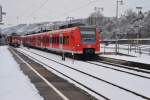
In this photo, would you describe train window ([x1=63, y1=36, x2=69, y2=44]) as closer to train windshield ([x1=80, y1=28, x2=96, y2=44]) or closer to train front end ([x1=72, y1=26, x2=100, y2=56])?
train front end ([x1=72, y1=26, x2=100, y2=56])

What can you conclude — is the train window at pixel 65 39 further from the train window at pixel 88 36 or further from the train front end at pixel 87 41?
the train window at pixel 88 36

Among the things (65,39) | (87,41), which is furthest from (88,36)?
(65,39)

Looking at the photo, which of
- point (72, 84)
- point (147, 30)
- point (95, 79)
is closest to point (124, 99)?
point (72, 84)

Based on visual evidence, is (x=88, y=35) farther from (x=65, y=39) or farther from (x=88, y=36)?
(x=65, y=39)

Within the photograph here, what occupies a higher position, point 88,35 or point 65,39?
point 88,35

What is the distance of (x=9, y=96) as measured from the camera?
13.6 m

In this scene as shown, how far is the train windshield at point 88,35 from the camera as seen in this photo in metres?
36.9

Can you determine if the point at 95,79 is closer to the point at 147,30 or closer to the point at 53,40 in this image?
the point at 53,40

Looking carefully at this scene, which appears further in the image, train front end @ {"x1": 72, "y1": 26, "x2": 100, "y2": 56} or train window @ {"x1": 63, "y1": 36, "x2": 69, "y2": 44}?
train window @ {"x1": 63, "y1": 36, "x2": 69, "y2": 44}

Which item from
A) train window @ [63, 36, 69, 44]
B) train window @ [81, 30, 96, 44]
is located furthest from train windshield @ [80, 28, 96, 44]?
train window @ [63, 36, 69, 44]

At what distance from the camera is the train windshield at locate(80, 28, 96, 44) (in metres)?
36.9

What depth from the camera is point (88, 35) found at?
37094mm

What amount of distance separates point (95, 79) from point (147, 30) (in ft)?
299

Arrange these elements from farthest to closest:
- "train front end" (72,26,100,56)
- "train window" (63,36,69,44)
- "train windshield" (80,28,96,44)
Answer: "train window" (63,36,69,44) < "train windshield" (80,28,96,44) < "train front end" (72,26,100,56)
